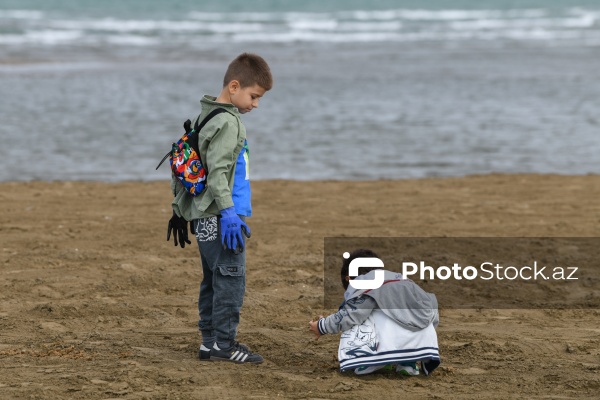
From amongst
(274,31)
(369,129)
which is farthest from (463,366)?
(274,31)

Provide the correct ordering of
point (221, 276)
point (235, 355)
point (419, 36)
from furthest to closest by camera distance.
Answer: point (419, 36) < point (235, 355) < point (221, 276)

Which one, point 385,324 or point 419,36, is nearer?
point 385,324

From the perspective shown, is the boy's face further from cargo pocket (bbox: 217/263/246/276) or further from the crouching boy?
the crouching boy

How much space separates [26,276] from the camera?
7375 millimetres

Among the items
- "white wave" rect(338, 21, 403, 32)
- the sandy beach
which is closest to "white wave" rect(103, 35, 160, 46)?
"white wave" rect(338, 21, 403, 32)

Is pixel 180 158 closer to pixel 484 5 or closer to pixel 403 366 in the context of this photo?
pixel 403 366

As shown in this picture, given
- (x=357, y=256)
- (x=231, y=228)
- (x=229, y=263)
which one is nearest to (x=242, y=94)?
(x=231, y=228)

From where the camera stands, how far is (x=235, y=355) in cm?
546

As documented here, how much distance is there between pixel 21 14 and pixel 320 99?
30.2 meters

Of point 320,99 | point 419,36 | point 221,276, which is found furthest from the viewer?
point 419,36

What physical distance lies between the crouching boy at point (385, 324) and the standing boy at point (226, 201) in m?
0.56

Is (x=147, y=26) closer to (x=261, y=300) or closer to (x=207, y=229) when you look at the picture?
(x=261, y=300)

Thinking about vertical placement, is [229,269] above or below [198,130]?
below

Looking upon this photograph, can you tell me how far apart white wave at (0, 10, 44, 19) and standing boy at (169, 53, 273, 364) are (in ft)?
131
